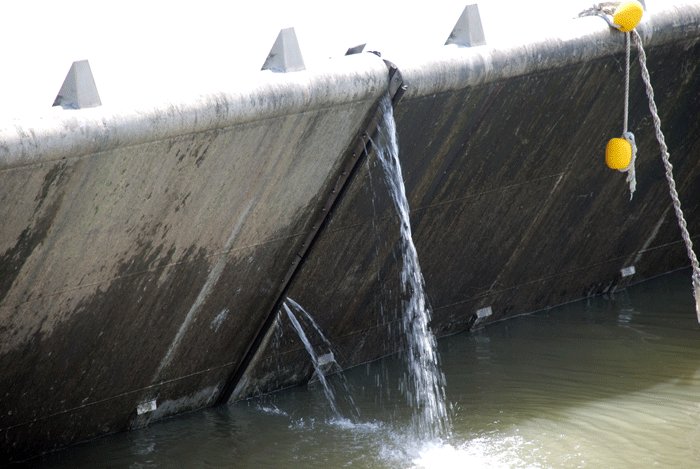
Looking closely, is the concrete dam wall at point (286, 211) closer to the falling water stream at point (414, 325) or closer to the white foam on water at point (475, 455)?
the falling water stream at point (414, 325)

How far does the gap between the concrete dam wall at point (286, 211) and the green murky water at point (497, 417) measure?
1.06 ft

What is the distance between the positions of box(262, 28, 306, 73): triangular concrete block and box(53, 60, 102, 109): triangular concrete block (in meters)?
1.16

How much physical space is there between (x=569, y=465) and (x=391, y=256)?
89.0 inches

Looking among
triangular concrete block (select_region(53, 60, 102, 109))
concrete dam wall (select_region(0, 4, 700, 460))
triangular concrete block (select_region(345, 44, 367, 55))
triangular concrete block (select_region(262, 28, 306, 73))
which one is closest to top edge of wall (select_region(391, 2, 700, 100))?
concrete dam wall (select_region(0, 4, 700, 460))

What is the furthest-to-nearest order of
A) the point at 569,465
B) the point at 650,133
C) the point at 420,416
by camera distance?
the point at 650,133
the point at 420,416
the point at 569,465

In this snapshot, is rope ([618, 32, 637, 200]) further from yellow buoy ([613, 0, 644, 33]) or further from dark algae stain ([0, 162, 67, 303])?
dark algae stain ([0, 162, 67, 303])

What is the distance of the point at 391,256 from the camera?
609 cm

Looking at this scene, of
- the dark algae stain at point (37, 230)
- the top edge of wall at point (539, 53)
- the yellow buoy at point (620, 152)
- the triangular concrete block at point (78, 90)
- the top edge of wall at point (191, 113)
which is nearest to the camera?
the top edge of wall at point (191, 113)

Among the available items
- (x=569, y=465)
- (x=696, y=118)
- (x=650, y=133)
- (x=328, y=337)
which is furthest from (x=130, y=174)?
(x=696, y=118)

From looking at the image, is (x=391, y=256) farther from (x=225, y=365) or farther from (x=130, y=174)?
(x=130, y=174)

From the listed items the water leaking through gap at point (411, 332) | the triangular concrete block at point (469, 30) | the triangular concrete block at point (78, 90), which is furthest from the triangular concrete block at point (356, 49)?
the triangular concrete block at point (78, 90)

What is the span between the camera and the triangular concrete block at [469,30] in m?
5.18

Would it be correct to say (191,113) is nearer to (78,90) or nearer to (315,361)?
(78,90)

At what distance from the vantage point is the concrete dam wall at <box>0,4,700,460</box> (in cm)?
411
